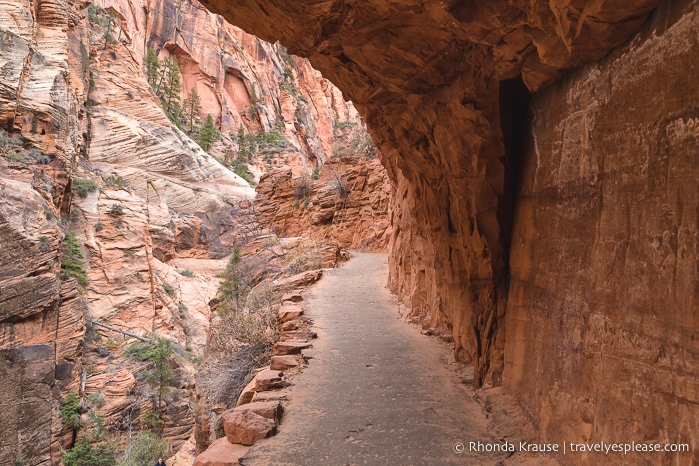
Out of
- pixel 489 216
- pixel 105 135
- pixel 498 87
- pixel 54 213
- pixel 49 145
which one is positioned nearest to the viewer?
pixel 498 87

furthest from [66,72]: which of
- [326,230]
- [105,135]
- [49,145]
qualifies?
[326,230]

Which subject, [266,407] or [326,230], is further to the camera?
[326,230]

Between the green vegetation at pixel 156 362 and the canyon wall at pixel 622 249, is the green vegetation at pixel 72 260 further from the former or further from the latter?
the canyon wall at pixel 622 249

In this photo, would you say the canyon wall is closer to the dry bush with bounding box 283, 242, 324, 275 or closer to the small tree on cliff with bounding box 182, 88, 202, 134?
the dry bush with bounding box 283, 242, 324, 275

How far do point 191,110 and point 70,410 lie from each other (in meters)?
30.4

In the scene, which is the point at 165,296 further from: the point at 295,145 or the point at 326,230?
the point at 295,145

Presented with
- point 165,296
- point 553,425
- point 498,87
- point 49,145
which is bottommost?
point 165,296

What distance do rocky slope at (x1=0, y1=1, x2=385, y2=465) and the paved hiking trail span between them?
10.8 meters

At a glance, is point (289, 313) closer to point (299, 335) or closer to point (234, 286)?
point (299, 335)

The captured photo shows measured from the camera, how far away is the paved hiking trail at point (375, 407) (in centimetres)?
374

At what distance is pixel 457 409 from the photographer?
4.46 meters

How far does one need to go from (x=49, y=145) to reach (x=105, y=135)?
326 inches

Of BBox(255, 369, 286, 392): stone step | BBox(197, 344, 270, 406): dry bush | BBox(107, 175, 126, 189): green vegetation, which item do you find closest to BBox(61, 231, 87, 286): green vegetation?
BBox(107, 175, 126, 189): green vegetation

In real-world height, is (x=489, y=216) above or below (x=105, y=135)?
below
